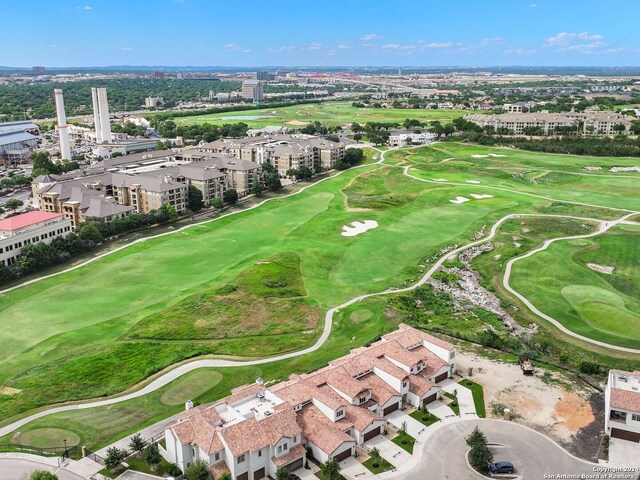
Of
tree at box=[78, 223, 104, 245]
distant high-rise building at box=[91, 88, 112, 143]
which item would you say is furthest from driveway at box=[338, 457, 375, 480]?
distant high-rise building at box=[91, 88, 112, 143]

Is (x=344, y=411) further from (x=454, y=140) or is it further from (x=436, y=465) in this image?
(x=454, y=140)

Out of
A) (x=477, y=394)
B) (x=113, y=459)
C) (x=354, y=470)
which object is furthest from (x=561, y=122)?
(x=113, y=459)

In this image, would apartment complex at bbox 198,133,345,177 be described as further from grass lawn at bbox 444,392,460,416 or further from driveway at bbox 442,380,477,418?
grass lawn at bbox 444,392,460,416

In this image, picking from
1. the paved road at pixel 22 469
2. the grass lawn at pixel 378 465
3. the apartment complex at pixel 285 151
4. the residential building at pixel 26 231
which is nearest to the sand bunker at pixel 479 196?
the apartment complex at pixel 285 151

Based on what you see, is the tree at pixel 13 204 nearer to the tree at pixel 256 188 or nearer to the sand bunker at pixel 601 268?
the tree at pixel 256 188

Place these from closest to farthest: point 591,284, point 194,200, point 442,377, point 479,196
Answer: point 442,377, point 591,284, point 194,200, point 479,196

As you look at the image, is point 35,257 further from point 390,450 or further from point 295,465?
point 390,450

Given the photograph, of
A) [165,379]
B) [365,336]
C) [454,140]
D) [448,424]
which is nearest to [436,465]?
[448,424]
